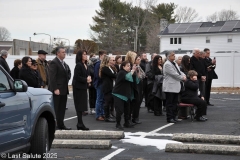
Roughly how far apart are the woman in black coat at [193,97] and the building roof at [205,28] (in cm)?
5122

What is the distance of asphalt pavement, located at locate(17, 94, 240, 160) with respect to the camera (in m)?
8.79

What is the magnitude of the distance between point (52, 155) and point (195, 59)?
27.2 feet

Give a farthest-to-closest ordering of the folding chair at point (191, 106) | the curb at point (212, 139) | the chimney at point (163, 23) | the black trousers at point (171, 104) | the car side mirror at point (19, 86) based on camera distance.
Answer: the chimney at point (163, 23), the folding chair at point (191, 106), the black trousers at point (171, 104), the curb at point (212, 139), the car side mirror at point (19, 86)

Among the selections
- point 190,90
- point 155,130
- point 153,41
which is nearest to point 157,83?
point 190,90

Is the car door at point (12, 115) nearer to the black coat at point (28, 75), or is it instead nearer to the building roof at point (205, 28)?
the black coat at point (28, 75)

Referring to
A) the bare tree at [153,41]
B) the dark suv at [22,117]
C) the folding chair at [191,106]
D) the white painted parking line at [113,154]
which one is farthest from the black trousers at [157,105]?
the bare tree at [153,41]

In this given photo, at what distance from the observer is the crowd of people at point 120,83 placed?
1177 centimetres

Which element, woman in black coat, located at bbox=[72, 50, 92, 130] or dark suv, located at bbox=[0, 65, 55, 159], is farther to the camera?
woman in black coat, located at bbox=[72, 50, 92, 130]

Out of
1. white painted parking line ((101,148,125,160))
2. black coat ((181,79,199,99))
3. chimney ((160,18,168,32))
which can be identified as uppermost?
chimney ((160,18,168,32))

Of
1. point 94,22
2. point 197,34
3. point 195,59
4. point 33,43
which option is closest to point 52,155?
point 195,59

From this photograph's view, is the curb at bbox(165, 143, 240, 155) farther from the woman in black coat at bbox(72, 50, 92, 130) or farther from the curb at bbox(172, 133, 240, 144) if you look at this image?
the woman in black coat at bbox(72, 50, 92, 130)

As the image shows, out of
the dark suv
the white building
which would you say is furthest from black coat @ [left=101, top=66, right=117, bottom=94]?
the white building

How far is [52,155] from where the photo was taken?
8859mm

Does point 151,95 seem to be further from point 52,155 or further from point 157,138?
point 52,155
